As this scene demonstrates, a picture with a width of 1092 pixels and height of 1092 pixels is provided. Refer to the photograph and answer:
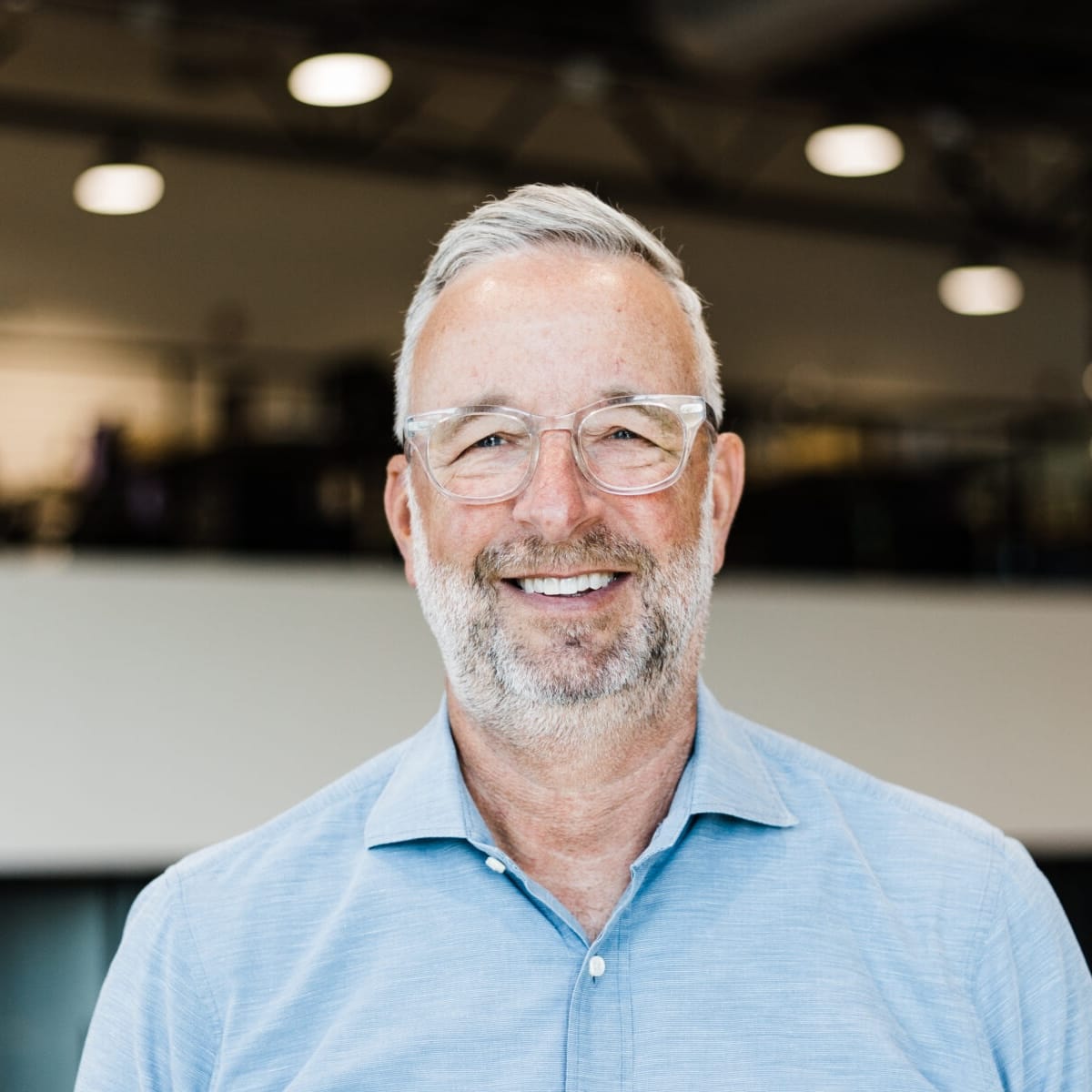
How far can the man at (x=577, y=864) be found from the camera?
4.14 ft

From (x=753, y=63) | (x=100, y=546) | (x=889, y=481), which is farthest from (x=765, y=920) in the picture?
(x=889, y=481)

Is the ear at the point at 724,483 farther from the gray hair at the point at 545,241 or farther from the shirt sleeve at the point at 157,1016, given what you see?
the shirt sleeve at the point at 157,1016

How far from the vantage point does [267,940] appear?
1.31 m

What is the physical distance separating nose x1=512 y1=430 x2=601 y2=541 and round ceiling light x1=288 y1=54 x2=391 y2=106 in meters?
3.99

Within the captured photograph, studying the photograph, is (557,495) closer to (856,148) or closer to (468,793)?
(468,793)

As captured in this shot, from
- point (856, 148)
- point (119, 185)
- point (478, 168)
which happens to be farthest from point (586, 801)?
point (478, 168)

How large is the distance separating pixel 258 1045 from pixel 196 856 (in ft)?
0.61

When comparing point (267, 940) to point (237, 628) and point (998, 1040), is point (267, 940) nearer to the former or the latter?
point (998, 1040)

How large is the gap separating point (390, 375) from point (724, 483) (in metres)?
7.27

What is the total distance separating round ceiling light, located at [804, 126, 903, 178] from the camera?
18.2 ft

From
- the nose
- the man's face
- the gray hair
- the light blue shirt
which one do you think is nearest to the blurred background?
the gray hair

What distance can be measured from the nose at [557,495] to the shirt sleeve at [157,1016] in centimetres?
43

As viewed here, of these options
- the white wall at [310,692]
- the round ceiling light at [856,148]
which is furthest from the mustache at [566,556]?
the round ceiling light at [856,148]

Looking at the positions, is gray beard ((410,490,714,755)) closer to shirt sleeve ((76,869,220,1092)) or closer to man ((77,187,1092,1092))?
man ((77,187,1092,1092))
